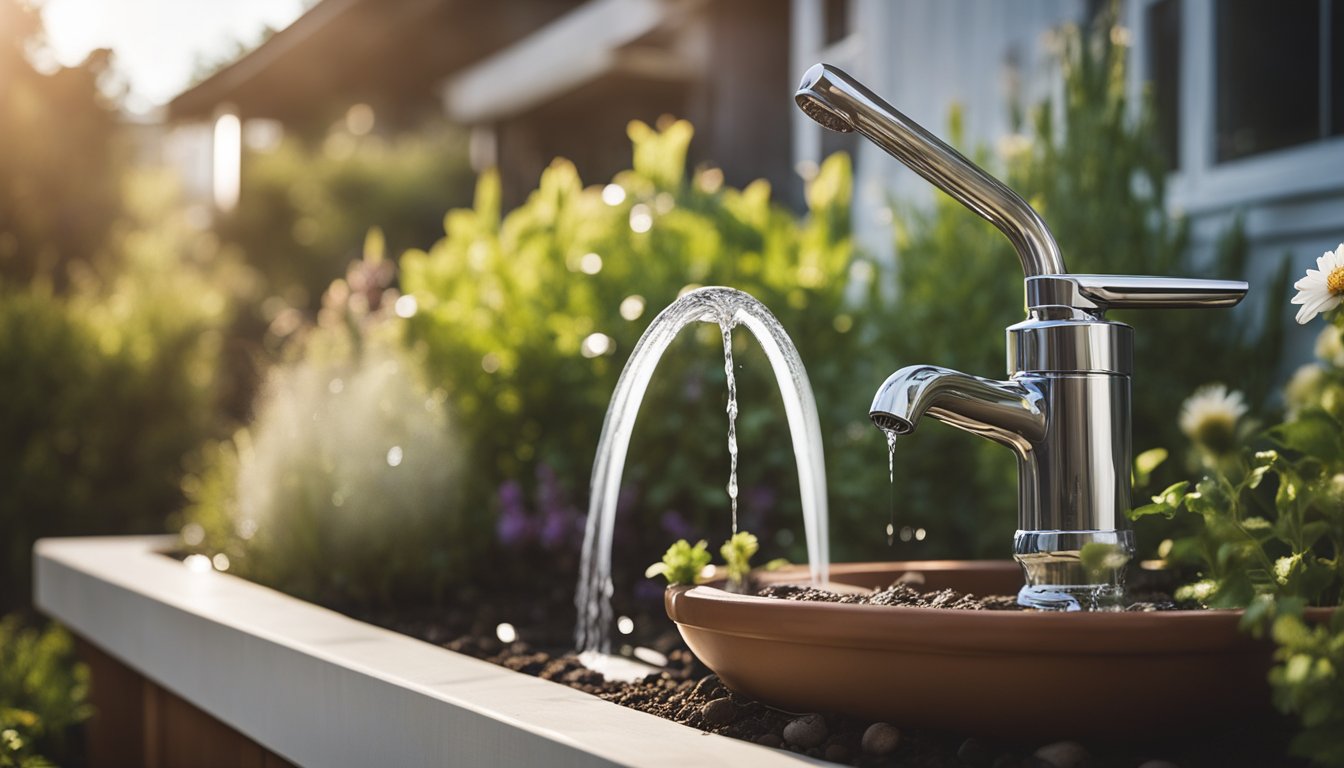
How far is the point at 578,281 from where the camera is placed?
3107 mm

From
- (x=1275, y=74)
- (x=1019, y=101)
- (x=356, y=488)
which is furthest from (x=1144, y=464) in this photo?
(x=1019, y=101)

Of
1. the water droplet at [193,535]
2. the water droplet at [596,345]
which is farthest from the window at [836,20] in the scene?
the water droplet at [193,535]

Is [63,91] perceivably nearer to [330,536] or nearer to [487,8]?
[487,8]

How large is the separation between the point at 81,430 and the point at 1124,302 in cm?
525

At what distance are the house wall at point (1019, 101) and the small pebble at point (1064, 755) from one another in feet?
7.04

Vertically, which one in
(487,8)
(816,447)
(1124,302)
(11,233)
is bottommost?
(816,447)

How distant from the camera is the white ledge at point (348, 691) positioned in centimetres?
115

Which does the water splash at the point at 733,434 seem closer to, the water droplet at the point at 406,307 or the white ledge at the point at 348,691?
the white ledge at the point at 348,691

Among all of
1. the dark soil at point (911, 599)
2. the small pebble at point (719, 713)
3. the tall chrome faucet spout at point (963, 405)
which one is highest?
the tall chrome faucet spout at point (963, 405)

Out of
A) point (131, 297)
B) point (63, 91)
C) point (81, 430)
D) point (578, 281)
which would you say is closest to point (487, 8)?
point (63, 91)

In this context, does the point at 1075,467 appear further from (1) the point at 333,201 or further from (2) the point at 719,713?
(1) the point at 333,201

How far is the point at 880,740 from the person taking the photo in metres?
1.15

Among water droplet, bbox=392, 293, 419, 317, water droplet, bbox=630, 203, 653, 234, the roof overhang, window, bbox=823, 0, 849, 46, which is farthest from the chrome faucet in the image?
the roof overhang

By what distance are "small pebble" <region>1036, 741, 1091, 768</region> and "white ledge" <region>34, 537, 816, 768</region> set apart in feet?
0.70
